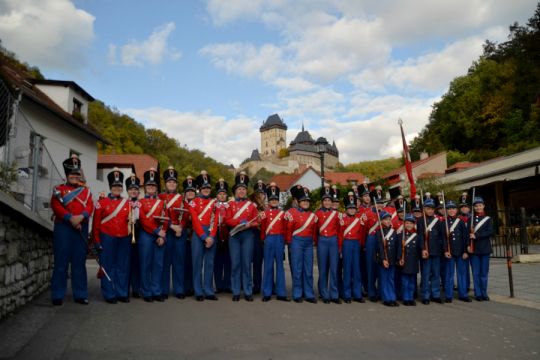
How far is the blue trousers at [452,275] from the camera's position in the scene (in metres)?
8.99

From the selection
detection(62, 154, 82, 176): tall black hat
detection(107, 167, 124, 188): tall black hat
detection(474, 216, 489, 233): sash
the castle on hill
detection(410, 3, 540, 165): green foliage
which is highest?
the castle on hill

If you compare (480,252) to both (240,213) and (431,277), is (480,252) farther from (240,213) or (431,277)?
(240,213)

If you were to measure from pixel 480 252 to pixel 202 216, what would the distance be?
5287mm

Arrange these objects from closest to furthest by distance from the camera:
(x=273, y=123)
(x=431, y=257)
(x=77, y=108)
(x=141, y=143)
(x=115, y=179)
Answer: (x=115, y=179)
(x=431, y=257)
(x=77, y=108)
(x=141, y=143)
(x=273, y=123)

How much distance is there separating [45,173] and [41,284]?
209 centimetres

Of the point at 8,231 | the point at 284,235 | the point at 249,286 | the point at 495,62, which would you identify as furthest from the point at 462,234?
the point at 495,62

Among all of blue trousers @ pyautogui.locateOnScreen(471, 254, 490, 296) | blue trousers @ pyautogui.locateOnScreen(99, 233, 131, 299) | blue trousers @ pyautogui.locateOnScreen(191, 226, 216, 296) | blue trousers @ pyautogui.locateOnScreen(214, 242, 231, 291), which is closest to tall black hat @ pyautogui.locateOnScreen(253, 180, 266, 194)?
blue trousers @ pyautogui.locateOnScreen(214, 242, 231, 291)

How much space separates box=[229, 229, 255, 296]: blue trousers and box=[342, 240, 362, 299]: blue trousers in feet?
5.71

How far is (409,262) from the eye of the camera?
28.6 ft

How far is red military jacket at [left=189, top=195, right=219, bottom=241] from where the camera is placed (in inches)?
341

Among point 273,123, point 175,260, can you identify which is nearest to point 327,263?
point 175,260

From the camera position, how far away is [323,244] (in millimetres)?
8945

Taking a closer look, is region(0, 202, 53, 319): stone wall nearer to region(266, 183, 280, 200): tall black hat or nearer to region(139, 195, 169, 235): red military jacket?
region(139, 195, 169, 235): red military jacket

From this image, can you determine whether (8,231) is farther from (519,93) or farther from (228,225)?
(519,93)
